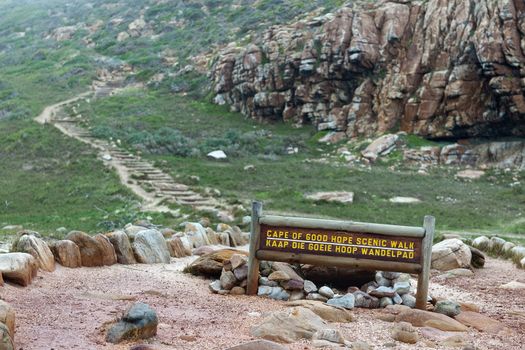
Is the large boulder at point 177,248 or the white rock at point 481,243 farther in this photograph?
the white rock at point 481,243

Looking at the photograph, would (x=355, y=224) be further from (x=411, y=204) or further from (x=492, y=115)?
(x=492, y=115)

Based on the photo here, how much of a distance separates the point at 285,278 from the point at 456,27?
2930 cm

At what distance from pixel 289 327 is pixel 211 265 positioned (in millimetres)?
3400

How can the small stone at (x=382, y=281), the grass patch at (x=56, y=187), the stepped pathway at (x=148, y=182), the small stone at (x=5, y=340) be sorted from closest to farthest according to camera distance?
1. the small stone at (x=5, y=340)
2. the small stone at (x=382, y=281)
3. the grass patch at (x=56, y=187)
4. the stepped pathway at (x=148, y=182)

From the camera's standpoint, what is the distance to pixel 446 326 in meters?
6.73

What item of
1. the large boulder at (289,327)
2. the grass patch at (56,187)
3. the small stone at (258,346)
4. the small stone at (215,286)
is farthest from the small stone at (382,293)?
the grass patch at (56,187)

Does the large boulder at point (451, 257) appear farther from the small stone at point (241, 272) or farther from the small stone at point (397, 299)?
the small stone at point (241, 272)

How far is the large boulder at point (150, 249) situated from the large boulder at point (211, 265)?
1.23 metres

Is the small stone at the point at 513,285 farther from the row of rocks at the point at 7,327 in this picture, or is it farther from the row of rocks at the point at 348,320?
the row of rocks at the point at 7,327

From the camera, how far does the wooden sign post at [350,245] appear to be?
7.80m

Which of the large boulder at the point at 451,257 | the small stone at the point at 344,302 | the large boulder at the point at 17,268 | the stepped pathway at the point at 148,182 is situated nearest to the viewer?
the large boulder at the point at 17,268

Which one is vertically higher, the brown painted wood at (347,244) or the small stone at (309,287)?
the brown painted wood at (347,244)

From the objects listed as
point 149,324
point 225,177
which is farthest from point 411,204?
point 149,324

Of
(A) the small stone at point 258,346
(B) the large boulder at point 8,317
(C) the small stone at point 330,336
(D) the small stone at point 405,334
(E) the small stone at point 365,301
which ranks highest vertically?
(B) the large boulder at point 8,317
